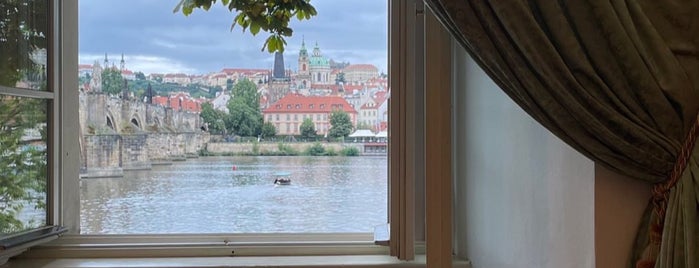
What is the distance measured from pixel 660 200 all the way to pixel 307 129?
96 cm

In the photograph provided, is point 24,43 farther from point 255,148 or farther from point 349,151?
point 349,151

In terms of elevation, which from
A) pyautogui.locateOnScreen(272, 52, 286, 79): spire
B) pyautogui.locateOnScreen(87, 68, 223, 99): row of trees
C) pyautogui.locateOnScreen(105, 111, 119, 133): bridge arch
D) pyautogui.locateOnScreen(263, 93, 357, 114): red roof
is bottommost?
pyautogui.locateOnScreen(105, 111, 119, 133): bridge arch

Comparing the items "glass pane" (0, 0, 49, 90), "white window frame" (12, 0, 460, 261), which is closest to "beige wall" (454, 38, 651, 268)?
"white window frame" (12, 0, 460, 261)

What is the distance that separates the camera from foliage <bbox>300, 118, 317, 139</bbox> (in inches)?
61.9

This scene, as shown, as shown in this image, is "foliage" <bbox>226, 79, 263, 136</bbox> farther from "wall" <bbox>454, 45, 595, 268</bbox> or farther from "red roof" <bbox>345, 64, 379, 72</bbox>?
"wall" <bbox>454, 45, 595, 268</bbox>

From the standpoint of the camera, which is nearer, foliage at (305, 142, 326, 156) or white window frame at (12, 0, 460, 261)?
white window frame at (12, 0, 460, 261)

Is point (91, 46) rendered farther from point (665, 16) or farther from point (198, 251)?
point (665, 16)

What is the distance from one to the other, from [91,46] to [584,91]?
1340 millimetres

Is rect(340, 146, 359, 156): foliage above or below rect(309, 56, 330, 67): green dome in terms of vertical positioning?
below

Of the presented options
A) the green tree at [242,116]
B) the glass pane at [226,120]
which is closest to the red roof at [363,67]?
the glass pane at [226,120]

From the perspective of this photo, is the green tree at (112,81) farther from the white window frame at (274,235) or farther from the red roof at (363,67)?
the red roof at (363,67)

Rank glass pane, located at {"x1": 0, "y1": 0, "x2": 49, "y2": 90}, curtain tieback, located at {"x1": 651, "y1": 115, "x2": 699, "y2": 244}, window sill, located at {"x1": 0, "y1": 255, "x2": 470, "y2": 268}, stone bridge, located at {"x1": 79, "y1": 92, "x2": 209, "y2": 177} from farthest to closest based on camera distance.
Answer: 1. stone bridge, located at {"x1": 79, "y1": 92, "x2": 209, "y2": 177}
2. window sill, located at {"x1": 0, "y1": 255, "x2": 470, "y2": 268}
3. glass pane, located at {"x1": 0, "y1": 0, "x2": 49, "y2": 90}
4. curtain tieback, located at {"x1": 651, "y1": 115, "x2": 699, "y2": 244}

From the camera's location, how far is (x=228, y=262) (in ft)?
4.55

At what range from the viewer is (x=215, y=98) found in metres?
1.55
